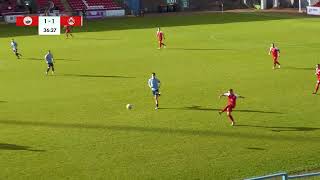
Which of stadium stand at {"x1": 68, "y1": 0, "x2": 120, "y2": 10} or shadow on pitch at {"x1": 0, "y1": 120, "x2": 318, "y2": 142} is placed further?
stadium stand at {"x1": 68, "y1": 0, "x2": 120, "y2": 10}

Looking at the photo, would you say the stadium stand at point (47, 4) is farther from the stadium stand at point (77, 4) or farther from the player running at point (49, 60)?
the player running at point (49, 60)

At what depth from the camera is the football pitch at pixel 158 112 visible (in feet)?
63.1

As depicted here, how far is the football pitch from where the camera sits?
19245 millimetres

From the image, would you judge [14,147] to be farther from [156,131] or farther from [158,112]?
[158,112]

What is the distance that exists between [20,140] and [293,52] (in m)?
27.5

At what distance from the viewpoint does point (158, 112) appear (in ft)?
86.3

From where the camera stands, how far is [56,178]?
710 inches

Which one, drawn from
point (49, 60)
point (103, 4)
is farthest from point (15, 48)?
point (103, 4)

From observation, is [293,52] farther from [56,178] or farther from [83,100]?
[56,178]

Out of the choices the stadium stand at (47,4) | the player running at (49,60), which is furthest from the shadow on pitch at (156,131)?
the stadium stand at (47,4)

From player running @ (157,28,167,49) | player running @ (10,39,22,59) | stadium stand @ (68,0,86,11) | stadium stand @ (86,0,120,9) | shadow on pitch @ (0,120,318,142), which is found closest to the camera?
shadow on pitch @ (0,120,318,142)

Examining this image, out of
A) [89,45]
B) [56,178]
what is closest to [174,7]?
[89,45]

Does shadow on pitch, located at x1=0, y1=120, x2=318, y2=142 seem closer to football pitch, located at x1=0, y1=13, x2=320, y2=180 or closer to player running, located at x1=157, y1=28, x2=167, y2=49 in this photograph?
football pitch, located at x1=0, y1=13, x2=320, y2=180

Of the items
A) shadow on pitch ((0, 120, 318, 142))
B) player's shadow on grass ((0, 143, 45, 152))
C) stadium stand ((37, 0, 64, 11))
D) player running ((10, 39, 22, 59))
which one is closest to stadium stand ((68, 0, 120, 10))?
stadium stand ((37, 0, 64, 11))
